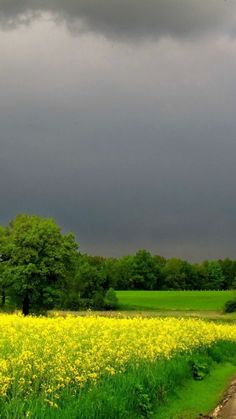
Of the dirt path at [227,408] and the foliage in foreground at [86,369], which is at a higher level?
the foliage in foreground at [86,369]

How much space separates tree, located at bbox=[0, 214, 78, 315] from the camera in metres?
61.2

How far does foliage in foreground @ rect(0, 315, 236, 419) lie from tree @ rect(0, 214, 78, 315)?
130 feet

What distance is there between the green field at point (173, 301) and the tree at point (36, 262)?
38.2m

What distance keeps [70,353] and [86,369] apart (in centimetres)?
74

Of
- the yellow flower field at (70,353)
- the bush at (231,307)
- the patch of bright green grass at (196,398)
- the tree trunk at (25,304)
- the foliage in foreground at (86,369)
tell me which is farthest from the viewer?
the bush at (231,307)

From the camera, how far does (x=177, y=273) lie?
17325cm

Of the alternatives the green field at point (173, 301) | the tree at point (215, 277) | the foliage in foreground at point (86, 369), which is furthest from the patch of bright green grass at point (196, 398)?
the tree at point (215, 277)

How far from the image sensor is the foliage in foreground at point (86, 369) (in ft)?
36.3

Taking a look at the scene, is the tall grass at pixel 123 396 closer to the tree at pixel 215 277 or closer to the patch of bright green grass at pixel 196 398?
the patch of bright green grass at pixel 196 398

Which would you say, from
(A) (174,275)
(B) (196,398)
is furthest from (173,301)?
(B) (196,398)

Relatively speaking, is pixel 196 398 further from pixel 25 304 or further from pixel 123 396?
pixel 25 304

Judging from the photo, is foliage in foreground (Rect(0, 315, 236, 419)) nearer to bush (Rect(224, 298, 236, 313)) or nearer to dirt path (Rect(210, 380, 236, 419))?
dirt path (Rect(210, 380, 236, 419))

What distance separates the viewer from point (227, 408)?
51.9ft

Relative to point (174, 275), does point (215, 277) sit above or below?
below
